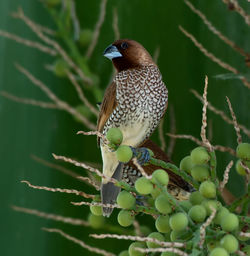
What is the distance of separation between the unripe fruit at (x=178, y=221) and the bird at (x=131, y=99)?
27cm

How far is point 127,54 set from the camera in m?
0.87

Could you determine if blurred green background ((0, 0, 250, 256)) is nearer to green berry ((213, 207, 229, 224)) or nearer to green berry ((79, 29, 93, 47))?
green berry ((79, 29, 93, 47))

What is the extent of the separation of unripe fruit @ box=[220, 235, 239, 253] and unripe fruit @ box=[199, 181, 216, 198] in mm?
57

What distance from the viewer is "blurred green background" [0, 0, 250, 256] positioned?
1062mm

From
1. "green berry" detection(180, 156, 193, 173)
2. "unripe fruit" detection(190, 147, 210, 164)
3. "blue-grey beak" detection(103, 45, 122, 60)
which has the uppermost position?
"blue-grey beak" detection(103, 45, 122, 60)

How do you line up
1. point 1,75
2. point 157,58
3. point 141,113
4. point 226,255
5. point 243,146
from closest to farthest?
point 226,255
point 243,146
point 141,113
point 157,58
point 1,75

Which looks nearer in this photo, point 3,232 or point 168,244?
point 168,244

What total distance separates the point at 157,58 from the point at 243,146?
0.46 metres

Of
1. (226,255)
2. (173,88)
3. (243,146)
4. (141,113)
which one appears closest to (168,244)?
(226,255)

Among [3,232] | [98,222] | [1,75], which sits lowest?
[3,232]

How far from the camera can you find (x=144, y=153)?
714mm

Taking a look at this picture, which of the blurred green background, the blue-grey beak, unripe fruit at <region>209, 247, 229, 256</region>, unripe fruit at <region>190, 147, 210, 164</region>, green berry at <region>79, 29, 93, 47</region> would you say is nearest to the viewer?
unripe fruit at <region>209, 247, 229, 256</region>

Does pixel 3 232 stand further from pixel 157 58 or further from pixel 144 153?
pixel 144 153

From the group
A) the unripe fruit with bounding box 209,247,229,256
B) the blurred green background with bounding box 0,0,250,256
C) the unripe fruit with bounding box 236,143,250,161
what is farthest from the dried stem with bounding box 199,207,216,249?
the blurred green background with bounding box 0,0,250,256
